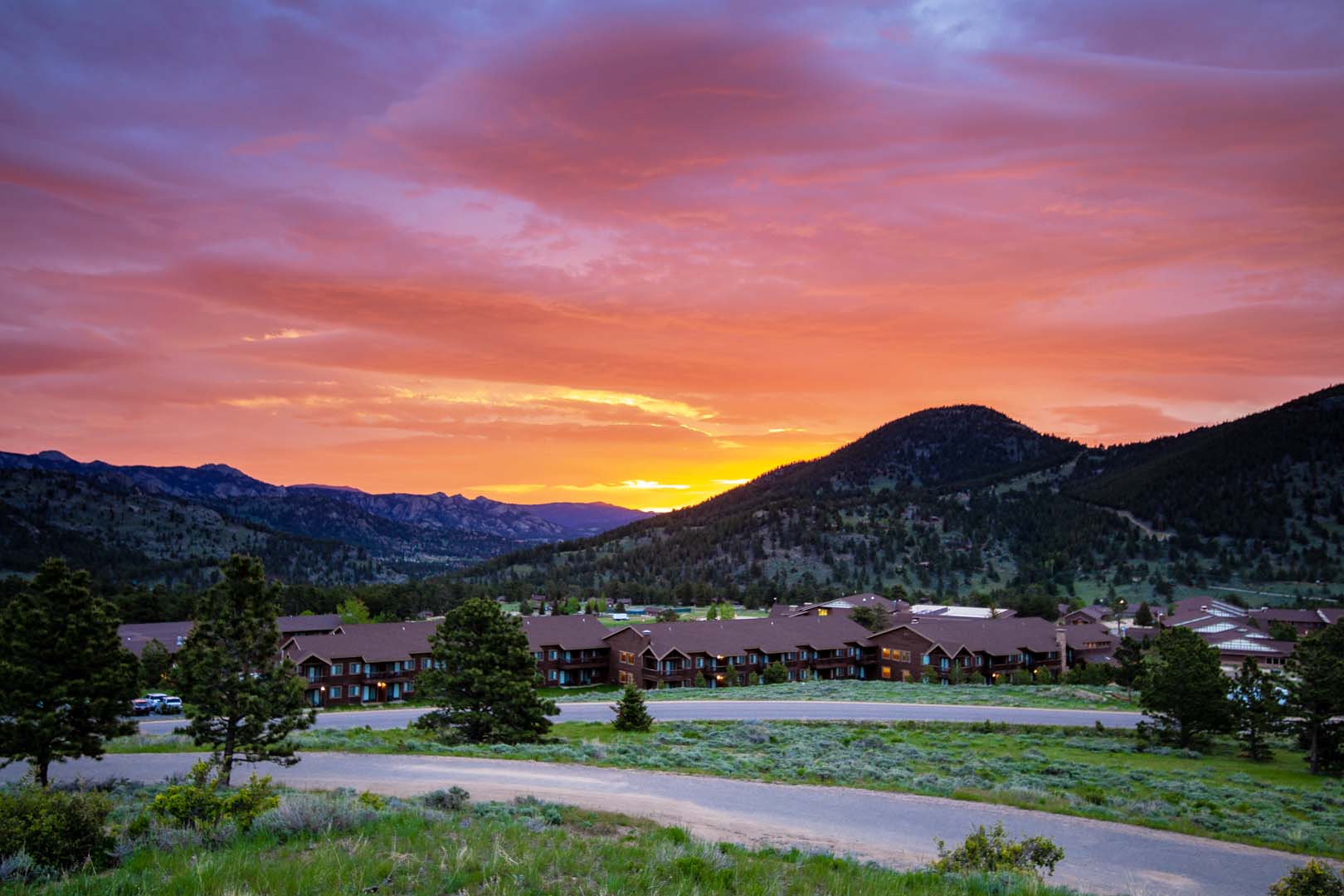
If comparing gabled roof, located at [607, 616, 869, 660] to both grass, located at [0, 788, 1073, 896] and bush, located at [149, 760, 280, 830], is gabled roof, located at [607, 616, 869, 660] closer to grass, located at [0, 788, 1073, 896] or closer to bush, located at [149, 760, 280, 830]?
grass, located at [0, 788, 1073, 896]

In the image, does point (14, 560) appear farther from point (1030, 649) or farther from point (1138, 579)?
point (1138, 579)

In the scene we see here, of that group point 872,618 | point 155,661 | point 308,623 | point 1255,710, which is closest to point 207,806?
point 1255,710

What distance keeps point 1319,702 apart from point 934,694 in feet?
94.7

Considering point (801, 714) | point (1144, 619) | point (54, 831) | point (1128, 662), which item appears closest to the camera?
point (54, 831)

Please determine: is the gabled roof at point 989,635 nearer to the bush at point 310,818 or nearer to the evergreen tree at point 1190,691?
the evergreen tree at point 1190,691

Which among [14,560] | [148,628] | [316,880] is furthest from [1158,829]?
[14,560]

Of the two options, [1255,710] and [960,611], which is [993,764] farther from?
[960,611]

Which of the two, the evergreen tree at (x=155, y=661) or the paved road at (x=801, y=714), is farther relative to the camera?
the evergreen tree at (x=155, y=661)

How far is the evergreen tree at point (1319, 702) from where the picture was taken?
3475 centimetres

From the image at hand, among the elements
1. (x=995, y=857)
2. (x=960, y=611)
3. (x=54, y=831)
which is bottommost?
(x=960, y=611)

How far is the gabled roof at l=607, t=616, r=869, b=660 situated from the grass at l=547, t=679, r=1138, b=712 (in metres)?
9.96

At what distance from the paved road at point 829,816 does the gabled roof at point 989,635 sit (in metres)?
63.0

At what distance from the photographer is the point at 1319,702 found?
117 ft

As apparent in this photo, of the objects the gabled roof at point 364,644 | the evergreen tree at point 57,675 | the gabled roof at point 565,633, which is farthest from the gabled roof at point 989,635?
the evergreen tree at point 57,675
